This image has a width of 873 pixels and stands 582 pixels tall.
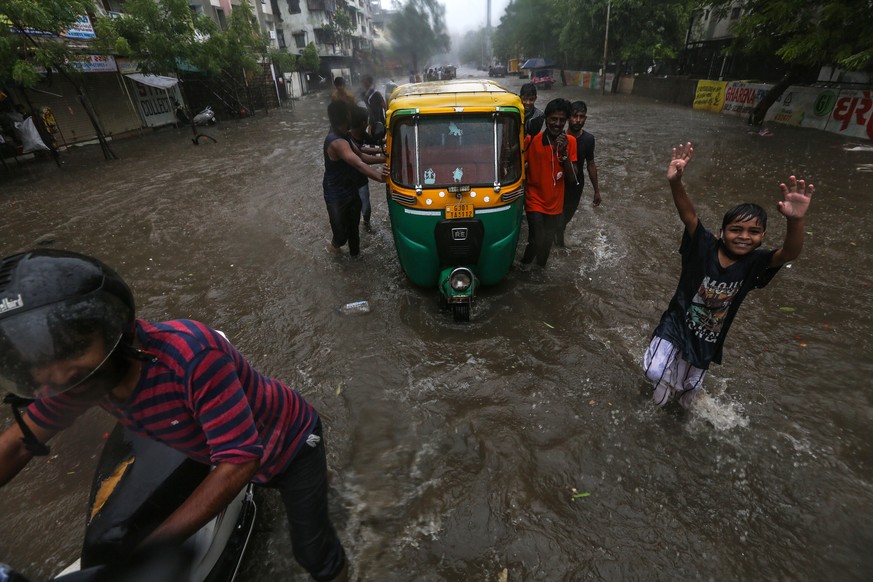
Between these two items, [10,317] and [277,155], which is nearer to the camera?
[10,317]

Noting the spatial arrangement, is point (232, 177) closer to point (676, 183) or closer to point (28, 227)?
point (28, 227)

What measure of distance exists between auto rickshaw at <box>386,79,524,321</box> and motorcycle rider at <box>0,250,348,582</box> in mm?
2840

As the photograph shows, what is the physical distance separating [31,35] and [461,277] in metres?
14.9

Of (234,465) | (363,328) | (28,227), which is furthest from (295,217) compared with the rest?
(234,465)

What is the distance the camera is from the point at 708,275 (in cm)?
267

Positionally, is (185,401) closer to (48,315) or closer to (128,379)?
(128,379)

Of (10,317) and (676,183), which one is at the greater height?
(10,317)

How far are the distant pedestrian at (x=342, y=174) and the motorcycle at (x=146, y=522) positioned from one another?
11.5 ft

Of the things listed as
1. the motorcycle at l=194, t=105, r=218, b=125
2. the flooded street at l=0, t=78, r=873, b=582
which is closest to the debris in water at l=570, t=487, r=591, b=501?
the flooded street at l=0, t=78, r=873, b=582

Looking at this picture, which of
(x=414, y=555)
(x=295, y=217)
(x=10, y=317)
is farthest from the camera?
(x=295, y=217)

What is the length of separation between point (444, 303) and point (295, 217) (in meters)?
4.68

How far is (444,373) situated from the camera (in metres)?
4.01

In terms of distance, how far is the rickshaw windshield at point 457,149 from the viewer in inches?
174

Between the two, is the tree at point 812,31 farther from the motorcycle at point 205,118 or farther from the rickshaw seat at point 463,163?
the motorcycle at point 205,118
